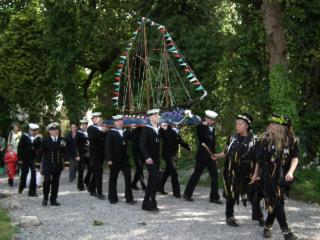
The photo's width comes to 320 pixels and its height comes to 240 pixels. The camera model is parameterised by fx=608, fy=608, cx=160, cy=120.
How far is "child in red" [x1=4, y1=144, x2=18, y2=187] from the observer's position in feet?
51.9

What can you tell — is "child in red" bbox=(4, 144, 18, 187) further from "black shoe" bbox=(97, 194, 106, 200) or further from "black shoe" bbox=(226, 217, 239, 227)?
"black shoe" bbox=(226, 217, 239, 227)

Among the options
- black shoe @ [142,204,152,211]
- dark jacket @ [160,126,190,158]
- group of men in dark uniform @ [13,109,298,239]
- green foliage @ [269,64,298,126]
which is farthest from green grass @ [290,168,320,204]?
black shoe @ [142,204,152,211]

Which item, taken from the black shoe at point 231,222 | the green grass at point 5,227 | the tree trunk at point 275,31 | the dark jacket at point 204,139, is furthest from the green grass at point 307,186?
the green grass at point 5,227

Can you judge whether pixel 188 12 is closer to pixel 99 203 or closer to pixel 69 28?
pixel 69 28

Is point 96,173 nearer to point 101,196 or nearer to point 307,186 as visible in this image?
point 101,196

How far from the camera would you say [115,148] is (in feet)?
39.0

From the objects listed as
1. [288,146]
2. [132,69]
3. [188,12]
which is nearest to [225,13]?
[188,12]

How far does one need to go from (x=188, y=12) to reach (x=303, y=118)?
731 centimetres

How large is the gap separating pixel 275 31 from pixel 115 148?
490 centimetres

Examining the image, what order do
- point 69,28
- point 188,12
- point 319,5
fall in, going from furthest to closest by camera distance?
point 69,28 → point 188,12 → point 319,5

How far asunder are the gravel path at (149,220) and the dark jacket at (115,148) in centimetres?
87

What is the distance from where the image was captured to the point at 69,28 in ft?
74.0

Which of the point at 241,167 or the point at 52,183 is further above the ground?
the point at 241,167

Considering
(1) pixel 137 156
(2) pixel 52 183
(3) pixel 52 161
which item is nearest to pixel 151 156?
(3) pixel 52 161
